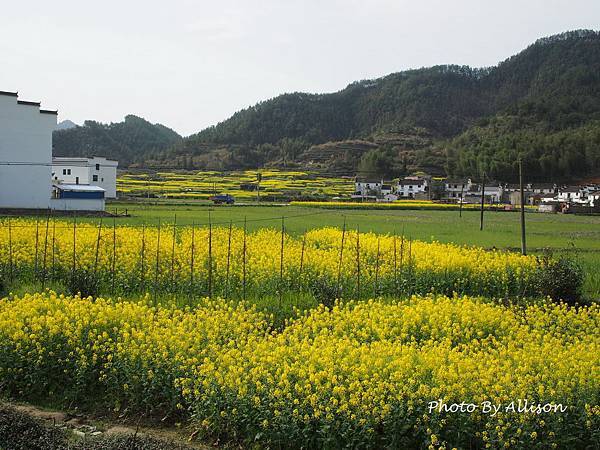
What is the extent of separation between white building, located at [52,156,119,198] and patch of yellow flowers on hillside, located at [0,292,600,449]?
62.4 meters

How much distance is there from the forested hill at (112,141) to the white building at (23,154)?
268 feet

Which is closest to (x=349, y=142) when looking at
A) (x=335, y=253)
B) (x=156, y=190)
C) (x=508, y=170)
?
(x=508, y=170)

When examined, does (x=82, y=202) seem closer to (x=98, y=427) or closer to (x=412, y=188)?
(x=98, y=427)

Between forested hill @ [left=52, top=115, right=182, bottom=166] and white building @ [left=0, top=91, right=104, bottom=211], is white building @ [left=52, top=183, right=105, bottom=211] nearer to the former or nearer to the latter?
white building @ [left=0, top=91, right=104, bottom=211]

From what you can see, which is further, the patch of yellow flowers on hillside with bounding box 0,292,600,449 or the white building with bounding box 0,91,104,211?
the white building with bounding box 0,91,104,211

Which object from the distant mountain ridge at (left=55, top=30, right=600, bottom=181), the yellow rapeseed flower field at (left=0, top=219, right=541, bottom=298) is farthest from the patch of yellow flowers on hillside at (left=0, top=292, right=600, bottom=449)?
the distant mountain ridge at (left=55, top=30, right=600, bottom=181)

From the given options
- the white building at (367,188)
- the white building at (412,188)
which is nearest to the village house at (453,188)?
the white building at (412,188)

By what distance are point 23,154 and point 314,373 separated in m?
46.0

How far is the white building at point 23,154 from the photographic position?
1847 inches

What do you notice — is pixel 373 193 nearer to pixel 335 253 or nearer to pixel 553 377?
pixel 335 253

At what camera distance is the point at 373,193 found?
10412 cm

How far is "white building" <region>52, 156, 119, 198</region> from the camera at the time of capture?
7038 cm

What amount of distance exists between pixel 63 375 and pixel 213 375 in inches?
101

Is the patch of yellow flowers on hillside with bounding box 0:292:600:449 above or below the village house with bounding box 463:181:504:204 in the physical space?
below
